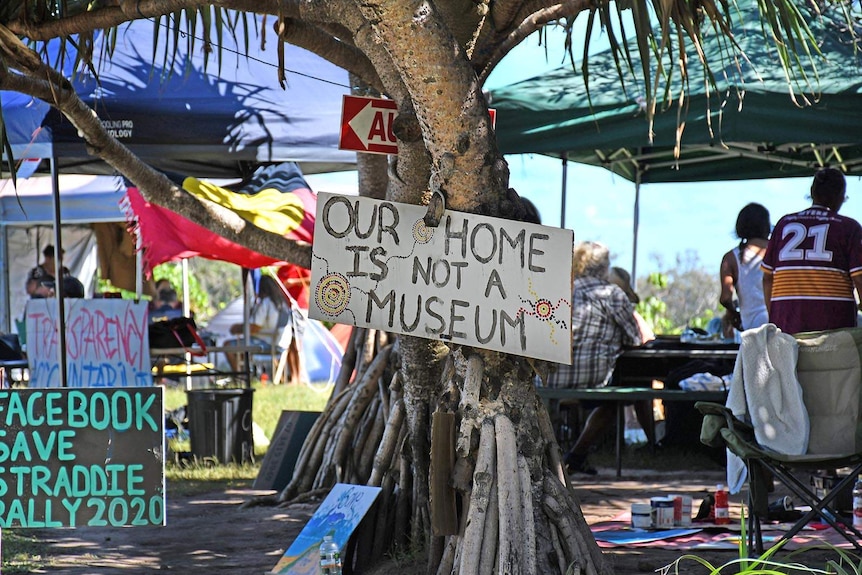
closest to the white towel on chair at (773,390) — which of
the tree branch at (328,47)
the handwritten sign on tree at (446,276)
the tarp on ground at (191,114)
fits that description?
the handwritten sign on tree at (446,276)

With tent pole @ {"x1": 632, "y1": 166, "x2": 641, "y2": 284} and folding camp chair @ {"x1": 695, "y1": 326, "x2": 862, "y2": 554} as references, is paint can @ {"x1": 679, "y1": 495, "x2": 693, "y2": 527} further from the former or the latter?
tent pole @ {"x1": 632, "y1": 166, "x2": 641, "y2": 284}

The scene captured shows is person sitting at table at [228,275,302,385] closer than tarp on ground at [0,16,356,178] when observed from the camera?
No

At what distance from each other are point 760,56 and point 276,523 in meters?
4.57

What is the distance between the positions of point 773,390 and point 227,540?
8.96 feet

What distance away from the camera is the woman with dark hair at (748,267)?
734 centimetres

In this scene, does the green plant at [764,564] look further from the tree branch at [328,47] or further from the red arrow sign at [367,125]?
the tree branch at [328,47]

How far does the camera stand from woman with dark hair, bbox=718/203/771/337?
24.1 feet

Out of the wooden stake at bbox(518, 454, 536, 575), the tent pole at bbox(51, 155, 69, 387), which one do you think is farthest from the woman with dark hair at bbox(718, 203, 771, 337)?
the tent pole at bbox(51, 155, 69, 387)

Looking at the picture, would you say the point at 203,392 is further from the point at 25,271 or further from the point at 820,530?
the point at 25,271

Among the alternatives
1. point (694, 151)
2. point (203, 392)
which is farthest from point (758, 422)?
point (694, 151)

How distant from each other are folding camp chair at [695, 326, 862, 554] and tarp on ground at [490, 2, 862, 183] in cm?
157

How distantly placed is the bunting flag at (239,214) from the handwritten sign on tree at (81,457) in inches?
148

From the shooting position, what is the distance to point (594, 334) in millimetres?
7594

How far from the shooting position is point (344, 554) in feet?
14.8
